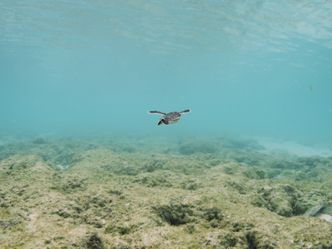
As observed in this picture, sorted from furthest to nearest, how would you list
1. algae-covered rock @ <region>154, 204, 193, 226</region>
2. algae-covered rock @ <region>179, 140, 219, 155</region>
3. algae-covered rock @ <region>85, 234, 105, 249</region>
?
algae-covered rock @ <region>179, 140, 219, 155</region> → algae-covered rock @ <region>154, 204, 193, 226</region> → algae-covered rock @ <region>85, 234, 105, 249</region>

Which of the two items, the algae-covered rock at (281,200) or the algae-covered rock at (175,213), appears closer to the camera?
the algae-covered rock at (175,213)

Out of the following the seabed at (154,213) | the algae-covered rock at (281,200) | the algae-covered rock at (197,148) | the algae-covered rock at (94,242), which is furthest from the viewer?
the algae-covered rock at (197,148)

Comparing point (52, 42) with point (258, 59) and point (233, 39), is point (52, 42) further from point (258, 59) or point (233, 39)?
point (258, 59)

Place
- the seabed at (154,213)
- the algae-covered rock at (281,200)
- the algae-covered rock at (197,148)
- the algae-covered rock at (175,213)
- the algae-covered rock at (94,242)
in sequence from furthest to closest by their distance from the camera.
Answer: the algae-covered rock at (197,148)
the algae-covered rock at (281,200)
the algae-covered rock at (175,213)
the seabed at (154,213)
the algae-covered rock at (94,242)

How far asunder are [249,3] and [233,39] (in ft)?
49.0

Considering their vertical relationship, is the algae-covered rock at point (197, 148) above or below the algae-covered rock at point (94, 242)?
above

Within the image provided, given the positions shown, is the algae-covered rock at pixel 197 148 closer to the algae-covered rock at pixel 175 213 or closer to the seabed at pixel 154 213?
the seabed at pixel 154 213

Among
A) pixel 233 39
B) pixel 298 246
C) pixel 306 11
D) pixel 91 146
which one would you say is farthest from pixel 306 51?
pixel 298 246

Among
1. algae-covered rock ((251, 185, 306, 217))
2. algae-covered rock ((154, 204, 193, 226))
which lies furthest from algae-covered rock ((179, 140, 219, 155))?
algae-covered rock ((154, 204, 193, 226))

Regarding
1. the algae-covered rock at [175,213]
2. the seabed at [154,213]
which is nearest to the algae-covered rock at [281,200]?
the seabed at [154,213]

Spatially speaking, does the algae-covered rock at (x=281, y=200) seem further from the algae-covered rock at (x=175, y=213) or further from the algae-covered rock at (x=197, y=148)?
the algae-covered rock at (x=197, y=148)

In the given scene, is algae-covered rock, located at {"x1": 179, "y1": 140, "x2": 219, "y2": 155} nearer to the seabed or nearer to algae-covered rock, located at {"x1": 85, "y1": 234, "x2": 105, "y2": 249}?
the seabed

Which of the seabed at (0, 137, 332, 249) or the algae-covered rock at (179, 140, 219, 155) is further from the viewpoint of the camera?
the algae-covered rock at (179, 140, 219, 155)

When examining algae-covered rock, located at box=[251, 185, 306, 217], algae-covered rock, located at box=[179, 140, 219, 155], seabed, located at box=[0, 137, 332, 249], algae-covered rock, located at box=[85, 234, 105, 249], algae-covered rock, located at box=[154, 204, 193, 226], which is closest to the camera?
algae-covered rock, located at box=[85, 234, 105, 249]
